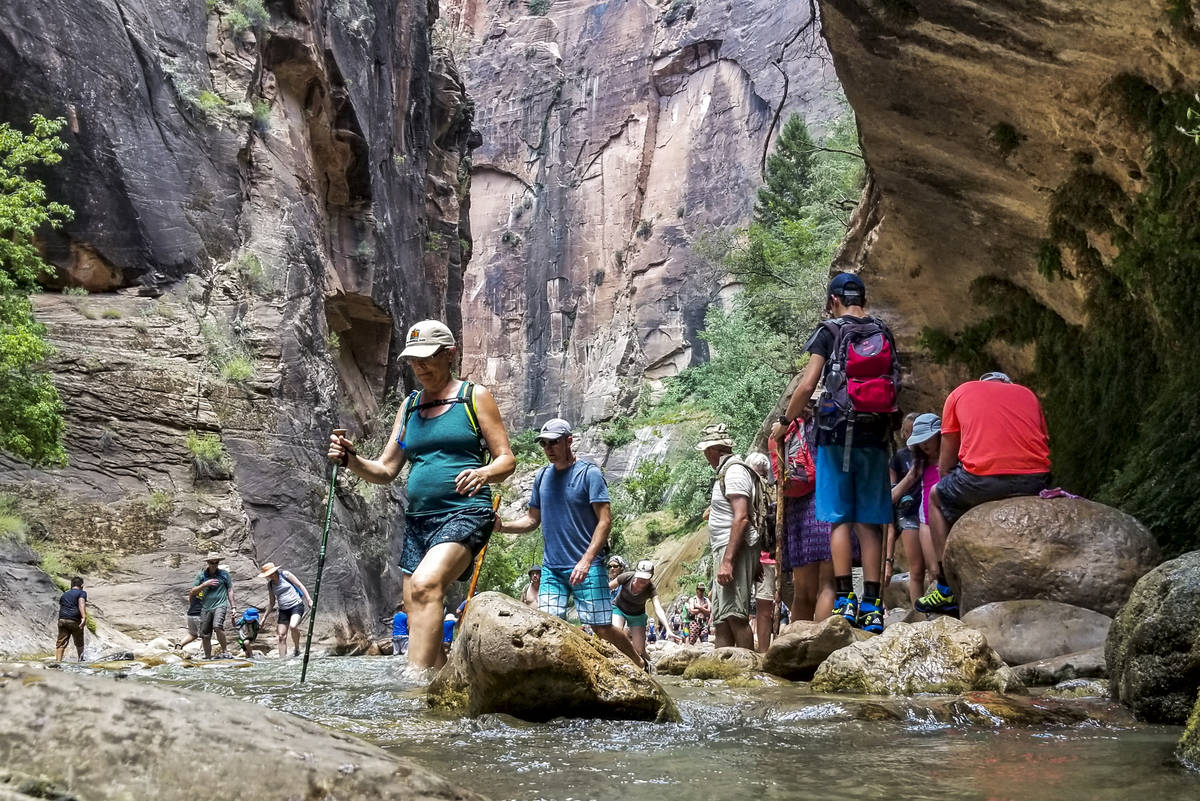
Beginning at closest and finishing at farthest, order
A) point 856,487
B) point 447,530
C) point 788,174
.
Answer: point 447,530, point 856,487, point 788,174

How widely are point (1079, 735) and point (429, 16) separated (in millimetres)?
38492

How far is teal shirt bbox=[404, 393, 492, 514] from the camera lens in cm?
504

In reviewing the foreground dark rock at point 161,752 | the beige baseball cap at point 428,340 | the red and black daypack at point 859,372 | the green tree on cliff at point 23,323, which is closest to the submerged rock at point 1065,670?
the red and black daypack at point 859,372

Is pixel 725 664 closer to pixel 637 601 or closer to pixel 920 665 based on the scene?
pixel 920 665

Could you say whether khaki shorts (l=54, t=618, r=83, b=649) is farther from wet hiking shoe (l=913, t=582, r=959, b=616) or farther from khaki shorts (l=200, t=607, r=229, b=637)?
wet hiking shoe (l=913, t=582, r=959, b=616)

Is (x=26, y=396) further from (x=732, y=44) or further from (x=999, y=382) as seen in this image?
(x=732, y=44)

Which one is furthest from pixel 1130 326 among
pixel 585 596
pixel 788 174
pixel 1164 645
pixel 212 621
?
pixel 788 174

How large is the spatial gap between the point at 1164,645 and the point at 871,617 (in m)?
2.55

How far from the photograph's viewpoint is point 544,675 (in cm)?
401

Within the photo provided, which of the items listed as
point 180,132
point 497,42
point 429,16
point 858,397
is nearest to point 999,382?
point 858,397

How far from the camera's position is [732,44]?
2406 inches

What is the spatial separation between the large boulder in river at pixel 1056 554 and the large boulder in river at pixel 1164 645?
2125mm

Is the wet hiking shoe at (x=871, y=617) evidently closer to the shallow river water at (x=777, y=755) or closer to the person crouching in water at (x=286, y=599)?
the shallow river water at (x=777, y=755)

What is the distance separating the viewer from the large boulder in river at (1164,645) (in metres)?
3.72
